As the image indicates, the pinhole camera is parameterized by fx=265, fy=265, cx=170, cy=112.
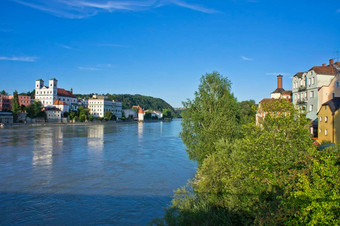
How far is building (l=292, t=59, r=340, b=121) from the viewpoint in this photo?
30.2 meters

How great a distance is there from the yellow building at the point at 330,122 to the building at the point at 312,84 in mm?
3231

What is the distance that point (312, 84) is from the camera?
104 ft

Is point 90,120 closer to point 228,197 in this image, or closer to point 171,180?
point 171,180

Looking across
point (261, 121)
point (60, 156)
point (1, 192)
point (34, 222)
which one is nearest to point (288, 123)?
point (261, 121)

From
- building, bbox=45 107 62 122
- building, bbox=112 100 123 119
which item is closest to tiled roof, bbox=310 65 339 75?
building, bbox=45 107 62 122

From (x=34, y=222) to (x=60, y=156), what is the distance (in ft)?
57.1

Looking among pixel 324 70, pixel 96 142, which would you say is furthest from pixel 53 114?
pixel 324 70

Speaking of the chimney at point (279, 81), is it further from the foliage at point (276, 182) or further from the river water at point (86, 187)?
the foliage at point (276, 182)

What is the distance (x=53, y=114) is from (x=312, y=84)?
106476 mm

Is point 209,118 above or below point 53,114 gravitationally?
below

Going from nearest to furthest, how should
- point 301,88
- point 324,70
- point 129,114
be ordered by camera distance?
point 324,70 → point 301,88 → point 129,114

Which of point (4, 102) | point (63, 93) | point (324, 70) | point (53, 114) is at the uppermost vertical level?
point (63, 93)

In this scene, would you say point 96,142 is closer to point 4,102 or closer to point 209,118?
point 209,118

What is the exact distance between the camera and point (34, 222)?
1225cm
